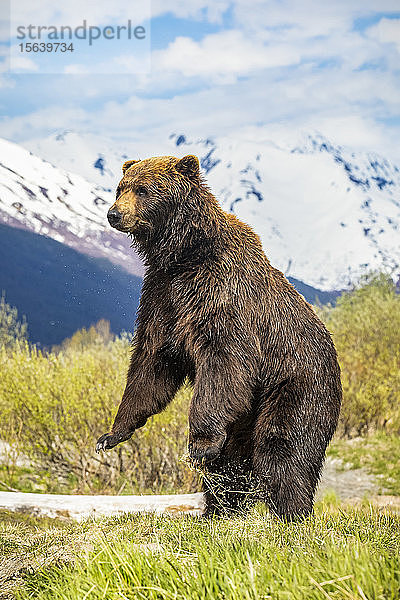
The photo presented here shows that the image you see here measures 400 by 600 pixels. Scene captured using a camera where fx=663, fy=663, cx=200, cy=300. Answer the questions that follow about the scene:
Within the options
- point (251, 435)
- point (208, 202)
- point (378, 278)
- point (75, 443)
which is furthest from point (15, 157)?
point (378, 278)

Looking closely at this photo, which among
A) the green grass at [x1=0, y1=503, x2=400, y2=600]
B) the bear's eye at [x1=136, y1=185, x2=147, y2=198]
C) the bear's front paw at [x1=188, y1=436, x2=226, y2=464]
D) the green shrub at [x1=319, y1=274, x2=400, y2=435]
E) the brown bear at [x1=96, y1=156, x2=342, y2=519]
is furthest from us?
the green shrub at [x1=319, y1=274, x2=400, y2=435]

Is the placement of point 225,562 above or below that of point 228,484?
above

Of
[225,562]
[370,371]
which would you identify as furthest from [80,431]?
[370,371]

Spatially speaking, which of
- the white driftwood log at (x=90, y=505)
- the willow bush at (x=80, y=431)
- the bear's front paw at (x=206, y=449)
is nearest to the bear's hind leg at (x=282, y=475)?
the bear's front paw at (x=206, y=449)

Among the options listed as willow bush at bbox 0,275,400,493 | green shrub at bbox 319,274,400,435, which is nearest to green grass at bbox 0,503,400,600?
willow bush at bbox 0,275,400,493

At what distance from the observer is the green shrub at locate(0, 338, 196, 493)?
8430 millimetres

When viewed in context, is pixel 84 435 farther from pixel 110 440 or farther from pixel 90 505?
pixel 110 440

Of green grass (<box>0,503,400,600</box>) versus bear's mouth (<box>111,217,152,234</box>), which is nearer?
green grass (<box>0,503,400,600</box>)

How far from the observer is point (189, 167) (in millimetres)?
3771

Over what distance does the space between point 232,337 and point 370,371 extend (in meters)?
9.69

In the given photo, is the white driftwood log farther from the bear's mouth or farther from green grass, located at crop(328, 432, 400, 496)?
green grass, located at crop(328, 432, 400, 496)

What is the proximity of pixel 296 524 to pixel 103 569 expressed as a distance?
111 centimetres

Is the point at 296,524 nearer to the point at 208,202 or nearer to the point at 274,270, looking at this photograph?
the point at 274,270

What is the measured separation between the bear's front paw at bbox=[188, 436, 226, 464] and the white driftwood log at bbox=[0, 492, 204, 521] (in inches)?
97.2
